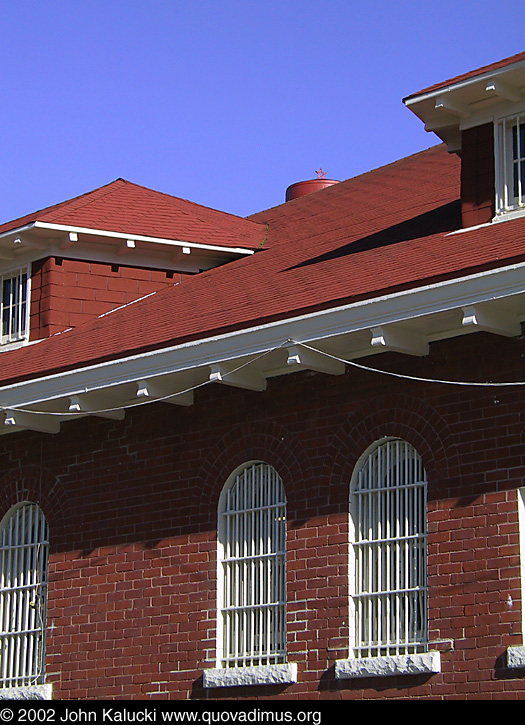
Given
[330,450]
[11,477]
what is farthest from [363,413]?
[11,477]

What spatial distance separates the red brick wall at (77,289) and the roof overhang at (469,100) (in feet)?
16.5

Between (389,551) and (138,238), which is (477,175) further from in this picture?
(138,238)

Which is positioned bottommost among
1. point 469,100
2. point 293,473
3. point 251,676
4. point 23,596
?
point 251,676

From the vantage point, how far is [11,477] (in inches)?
672

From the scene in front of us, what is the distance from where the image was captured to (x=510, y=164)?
1499 centimetres

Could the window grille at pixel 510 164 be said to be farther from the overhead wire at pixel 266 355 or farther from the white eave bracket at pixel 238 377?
the white eave bracket at pixel 238 377

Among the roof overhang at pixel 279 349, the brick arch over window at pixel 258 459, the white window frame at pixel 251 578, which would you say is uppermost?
the roof overhang at pixel 279 349

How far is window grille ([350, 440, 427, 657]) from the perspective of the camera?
513 inches

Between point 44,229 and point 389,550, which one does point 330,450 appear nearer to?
point 389,550

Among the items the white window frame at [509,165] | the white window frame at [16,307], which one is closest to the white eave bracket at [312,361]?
the white window frame at [509,165]

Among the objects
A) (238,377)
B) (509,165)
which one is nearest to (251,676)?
(238,377)

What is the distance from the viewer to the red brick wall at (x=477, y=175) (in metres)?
15.0

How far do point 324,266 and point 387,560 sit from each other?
383cm

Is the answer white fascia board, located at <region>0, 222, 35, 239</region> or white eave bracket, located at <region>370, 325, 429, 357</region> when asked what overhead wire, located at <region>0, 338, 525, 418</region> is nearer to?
white eave bracket, located at <region>370, 325, 429, 357</region>
